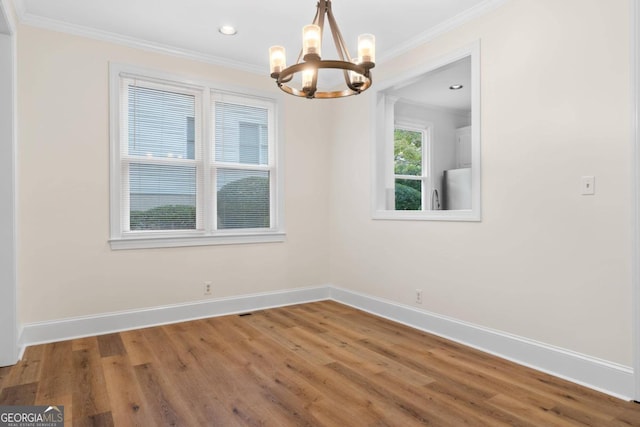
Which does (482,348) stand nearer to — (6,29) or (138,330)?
(138,330)

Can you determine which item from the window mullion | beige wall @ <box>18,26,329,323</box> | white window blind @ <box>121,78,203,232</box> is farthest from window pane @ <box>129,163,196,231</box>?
beige wall @ <box>18,26,329,323</box>

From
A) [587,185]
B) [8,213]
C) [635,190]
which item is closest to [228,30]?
[8,213]

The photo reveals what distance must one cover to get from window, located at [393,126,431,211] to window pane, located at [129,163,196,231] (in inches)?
128

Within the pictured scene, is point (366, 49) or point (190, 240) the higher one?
point (366, 49)

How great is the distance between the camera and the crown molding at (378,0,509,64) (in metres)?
3.04

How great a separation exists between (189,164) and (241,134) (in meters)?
0.71

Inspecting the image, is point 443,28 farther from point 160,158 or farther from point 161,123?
point 160,158

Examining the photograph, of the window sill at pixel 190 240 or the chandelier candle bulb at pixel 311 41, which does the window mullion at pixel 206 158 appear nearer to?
the window sill at pixel 190 240

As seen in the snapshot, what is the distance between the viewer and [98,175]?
3.54m

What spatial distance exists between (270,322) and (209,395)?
1546 mm

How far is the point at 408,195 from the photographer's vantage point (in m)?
6.09

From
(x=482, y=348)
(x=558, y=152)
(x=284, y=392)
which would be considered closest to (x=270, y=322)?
(x=284, y=392)

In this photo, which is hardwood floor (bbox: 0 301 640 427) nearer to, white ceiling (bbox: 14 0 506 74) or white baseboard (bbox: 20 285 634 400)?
white baseboard (bbox: 20 285 634 400)

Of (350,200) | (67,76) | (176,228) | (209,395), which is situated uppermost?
(67,76)
